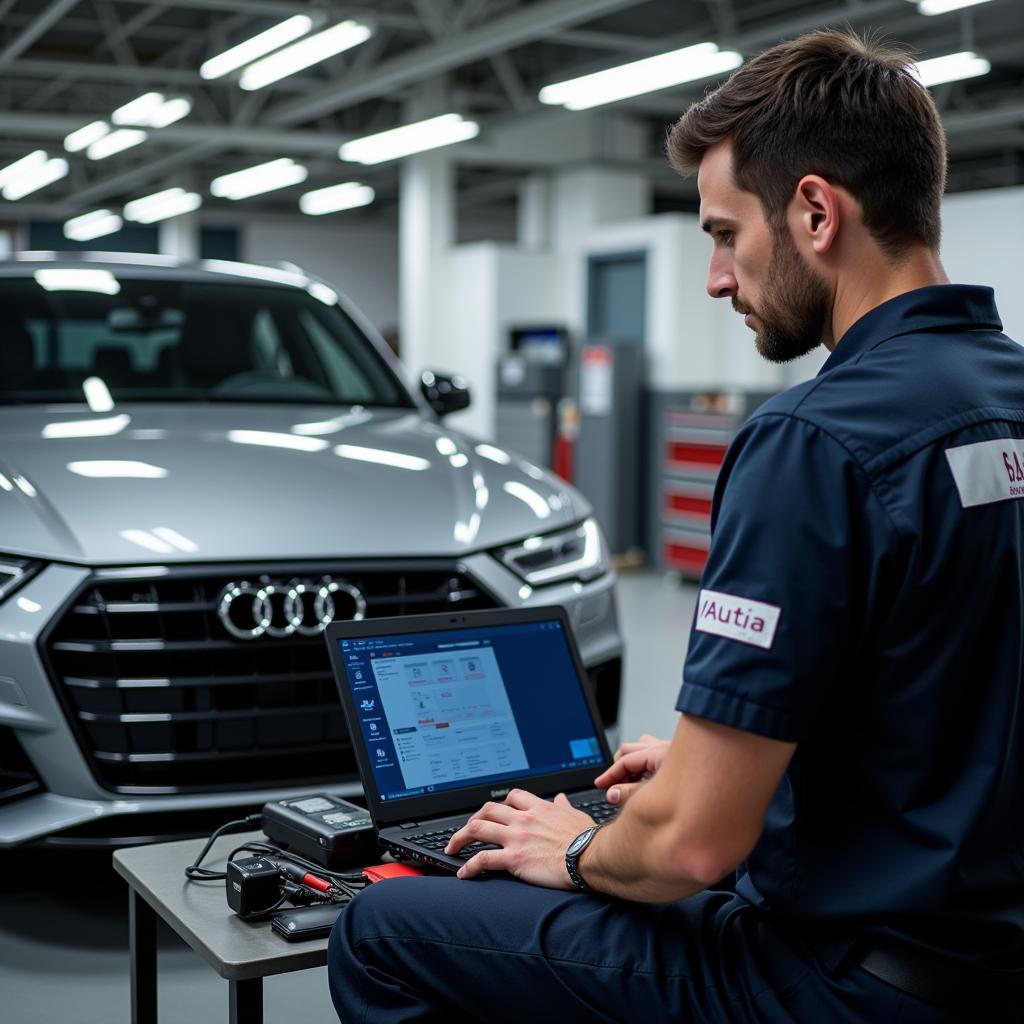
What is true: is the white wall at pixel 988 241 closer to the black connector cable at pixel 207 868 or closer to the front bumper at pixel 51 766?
the front bumper at pixel 51 766

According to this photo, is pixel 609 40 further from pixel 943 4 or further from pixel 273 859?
pixel 273 859

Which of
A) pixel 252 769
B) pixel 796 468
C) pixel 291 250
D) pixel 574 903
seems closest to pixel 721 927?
pixel 574 903

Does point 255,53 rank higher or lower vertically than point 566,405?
higher

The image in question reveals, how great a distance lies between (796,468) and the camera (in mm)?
1086

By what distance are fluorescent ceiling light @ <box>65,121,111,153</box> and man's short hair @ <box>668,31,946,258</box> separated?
11102mm

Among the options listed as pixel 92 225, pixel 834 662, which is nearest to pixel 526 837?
pixel 834 662

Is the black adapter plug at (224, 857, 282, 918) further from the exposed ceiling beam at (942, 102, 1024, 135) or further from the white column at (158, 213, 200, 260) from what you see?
the white column at (158, 213, 200, 260)

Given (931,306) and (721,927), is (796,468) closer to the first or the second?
(931,306)

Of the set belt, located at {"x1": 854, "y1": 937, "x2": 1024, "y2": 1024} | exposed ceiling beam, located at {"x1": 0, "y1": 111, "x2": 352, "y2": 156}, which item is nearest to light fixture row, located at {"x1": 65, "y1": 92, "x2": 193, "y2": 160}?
exposed ceiling beam, located at {"x1": 0, "y1": 111, "x2": 352, "y2": 156}

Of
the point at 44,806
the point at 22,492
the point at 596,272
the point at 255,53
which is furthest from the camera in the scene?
the point at 596,272

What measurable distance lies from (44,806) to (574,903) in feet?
4.47

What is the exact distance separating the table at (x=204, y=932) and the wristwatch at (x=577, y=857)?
0.92ft

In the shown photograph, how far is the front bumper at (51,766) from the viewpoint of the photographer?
2.28m

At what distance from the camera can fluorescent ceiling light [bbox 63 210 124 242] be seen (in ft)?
64.1
